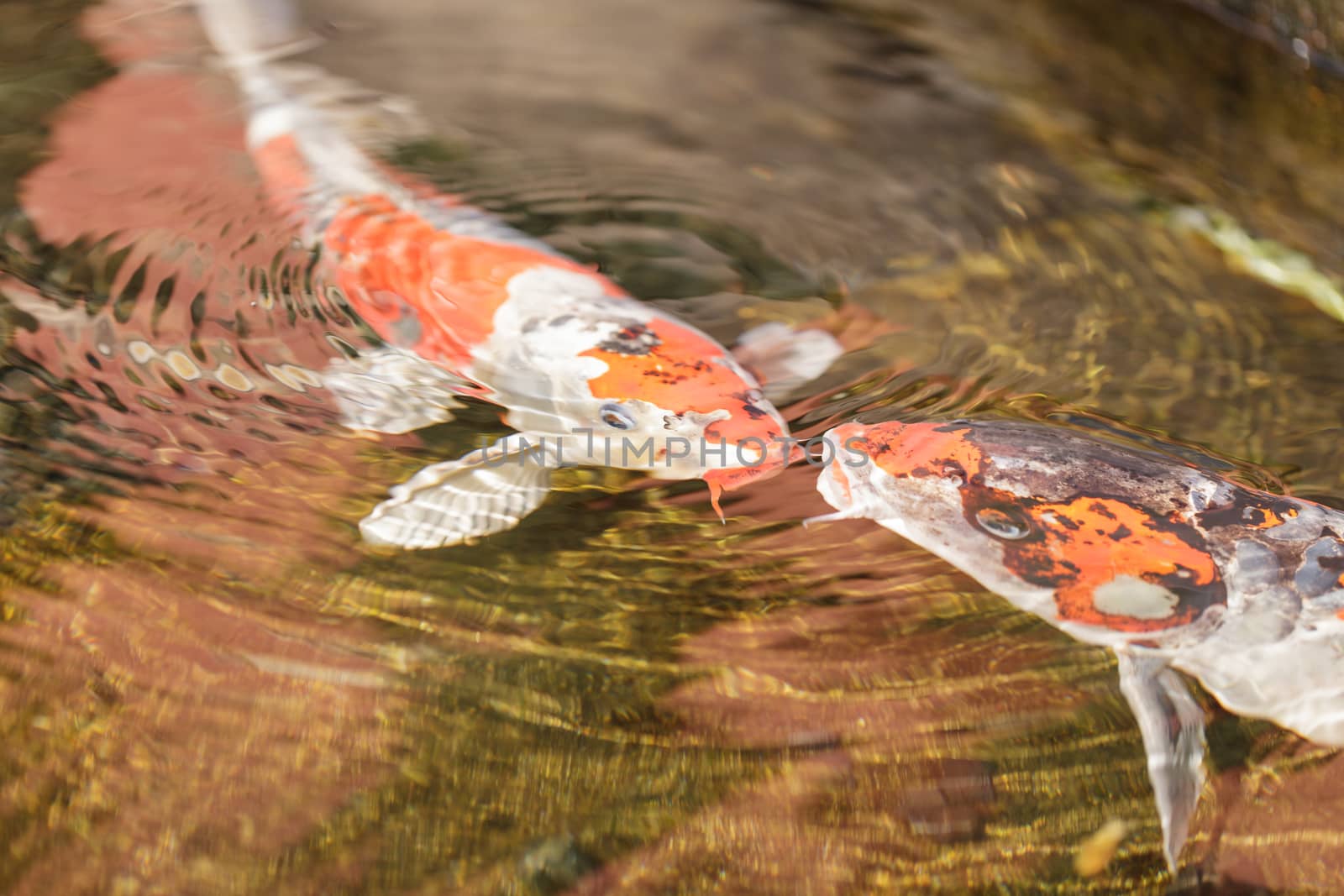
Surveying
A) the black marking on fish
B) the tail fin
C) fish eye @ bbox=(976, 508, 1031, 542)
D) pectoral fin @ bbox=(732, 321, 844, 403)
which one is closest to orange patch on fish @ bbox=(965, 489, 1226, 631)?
fish eye @ bbox=(976, 508, 1031, 542)

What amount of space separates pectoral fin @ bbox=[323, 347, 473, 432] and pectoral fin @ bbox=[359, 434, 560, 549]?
158mm

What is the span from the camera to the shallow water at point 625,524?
1605 millimetres

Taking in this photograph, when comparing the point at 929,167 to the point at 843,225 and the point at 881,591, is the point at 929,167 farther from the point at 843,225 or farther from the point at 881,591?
the point at 881,591

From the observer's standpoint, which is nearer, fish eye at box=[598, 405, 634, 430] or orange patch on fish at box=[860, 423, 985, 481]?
orange patch on fish at box=[860, 423, 985, 481]

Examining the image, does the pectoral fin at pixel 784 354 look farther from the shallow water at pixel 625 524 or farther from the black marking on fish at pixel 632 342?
the black marking on fish at pixel 632 342

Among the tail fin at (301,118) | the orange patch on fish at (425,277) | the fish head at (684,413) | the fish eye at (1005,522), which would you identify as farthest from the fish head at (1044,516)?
the tail fin at (301,118)

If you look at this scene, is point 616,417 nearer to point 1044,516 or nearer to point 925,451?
point 925,451

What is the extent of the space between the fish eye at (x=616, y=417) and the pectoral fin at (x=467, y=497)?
0.42 feet

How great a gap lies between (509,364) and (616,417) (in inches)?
11.9

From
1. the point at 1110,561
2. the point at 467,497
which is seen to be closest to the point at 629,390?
the point at 467,497

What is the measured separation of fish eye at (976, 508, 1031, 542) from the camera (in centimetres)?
189

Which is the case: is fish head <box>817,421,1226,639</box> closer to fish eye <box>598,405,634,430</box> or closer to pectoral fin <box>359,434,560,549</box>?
fish eye <box>598,405,634,430</box>

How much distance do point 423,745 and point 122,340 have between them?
4.13 feet

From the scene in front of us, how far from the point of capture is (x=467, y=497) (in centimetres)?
209
